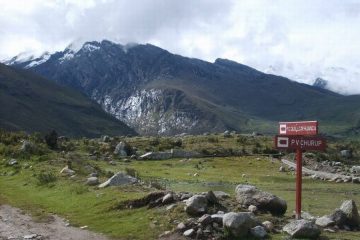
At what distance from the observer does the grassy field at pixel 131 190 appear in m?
28.5

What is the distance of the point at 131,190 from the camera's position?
35.5 meters

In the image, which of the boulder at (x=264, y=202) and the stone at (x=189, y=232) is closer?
the stone at (x=189, y=232)

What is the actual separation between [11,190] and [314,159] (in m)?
67.2

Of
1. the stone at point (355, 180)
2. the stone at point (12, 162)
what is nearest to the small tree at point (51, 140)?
the stone at point (12, 162)

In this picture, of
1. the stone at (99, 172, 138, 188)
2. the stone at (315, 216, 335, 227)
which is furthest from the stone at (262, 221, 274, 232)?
the stone at (99, 172, 138, 188)

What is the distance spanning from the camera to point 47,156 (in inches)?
2271

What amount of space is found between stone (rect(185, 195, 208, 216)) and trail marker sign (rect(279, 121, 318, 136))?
5708mm

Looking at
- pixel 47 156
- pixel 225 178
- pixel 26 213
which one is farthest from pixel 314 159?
pixel 26 213

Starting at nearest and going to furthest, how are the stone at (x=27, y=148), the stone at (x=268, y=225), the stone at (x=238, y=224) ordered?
the stone at (x=238, y=224) < the stone at (x=268, y=225) < the stone at (x=27, y=148)

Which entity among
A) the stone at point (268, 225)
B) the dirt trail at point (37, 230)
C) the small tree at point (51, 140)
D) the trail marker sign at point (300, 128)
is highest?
the trail marker sign at point (300, 128)

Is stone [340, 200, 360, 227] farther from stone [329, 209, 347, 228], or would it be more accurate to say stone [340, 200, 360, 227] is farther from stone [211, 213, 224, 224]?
stone [211, 213, 224, 224]

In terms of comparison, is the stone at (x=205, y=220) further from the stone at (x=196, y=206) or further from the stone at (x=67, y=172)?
the stone at (x=67, y=172)

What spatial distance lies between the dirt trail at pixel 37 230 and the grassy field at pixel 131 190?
2.65ft

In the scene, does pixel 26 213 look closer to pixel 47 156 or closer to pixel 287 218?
pixel 287 218
